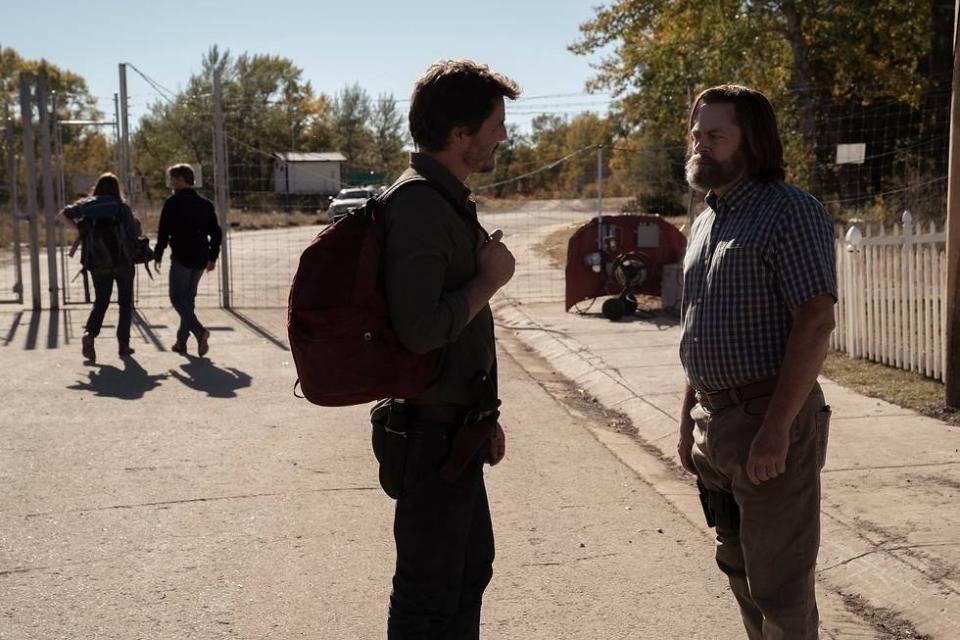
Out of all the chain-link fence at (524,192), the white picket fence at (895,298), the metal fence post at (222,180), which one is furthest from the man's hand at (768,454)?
the metal fence post at (222,180)

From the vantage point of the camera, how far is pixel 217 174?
53.6ft

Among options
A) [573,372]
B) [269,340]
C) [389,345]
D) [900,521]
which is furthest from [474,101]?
[269,340]

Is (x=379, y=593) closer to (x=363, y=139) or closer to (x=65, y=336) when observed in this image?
(x=65, y=336)

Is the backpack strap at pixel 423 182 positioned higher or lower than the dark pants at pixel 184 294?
higher

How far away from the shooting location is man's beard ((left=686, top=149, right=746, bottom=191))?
3.41 m

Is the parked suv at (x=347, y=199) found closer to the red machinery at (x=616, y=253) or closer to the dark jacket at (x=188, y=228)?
the red machinery at (x=616, y=253)

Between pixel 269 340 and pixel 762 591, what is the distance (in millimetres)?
10194

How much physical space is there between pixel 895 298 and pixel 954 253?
206 cm

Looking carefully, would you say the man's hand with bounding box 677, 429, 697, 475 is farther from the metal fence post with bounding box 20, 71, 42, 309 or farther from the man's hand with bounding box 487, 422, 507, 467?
the metal fence post with bounding box 20, 71, 42, 309

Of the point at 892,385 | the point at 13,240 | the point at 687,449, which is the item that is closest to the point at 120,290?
the point at 892,385

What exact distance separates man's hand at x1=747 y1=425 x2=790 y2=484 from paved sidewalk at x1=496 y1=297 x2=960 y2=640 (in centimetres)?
162

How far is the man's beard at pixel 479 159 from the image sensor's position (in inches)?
123

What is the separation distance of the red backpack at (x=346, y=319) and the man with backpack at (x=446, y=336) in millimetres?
44

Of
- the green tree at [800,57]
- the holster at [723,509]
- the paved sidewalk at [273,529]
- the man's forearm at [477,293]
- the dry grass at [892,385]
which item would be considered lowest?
the paved sidewalk at [273,529]
